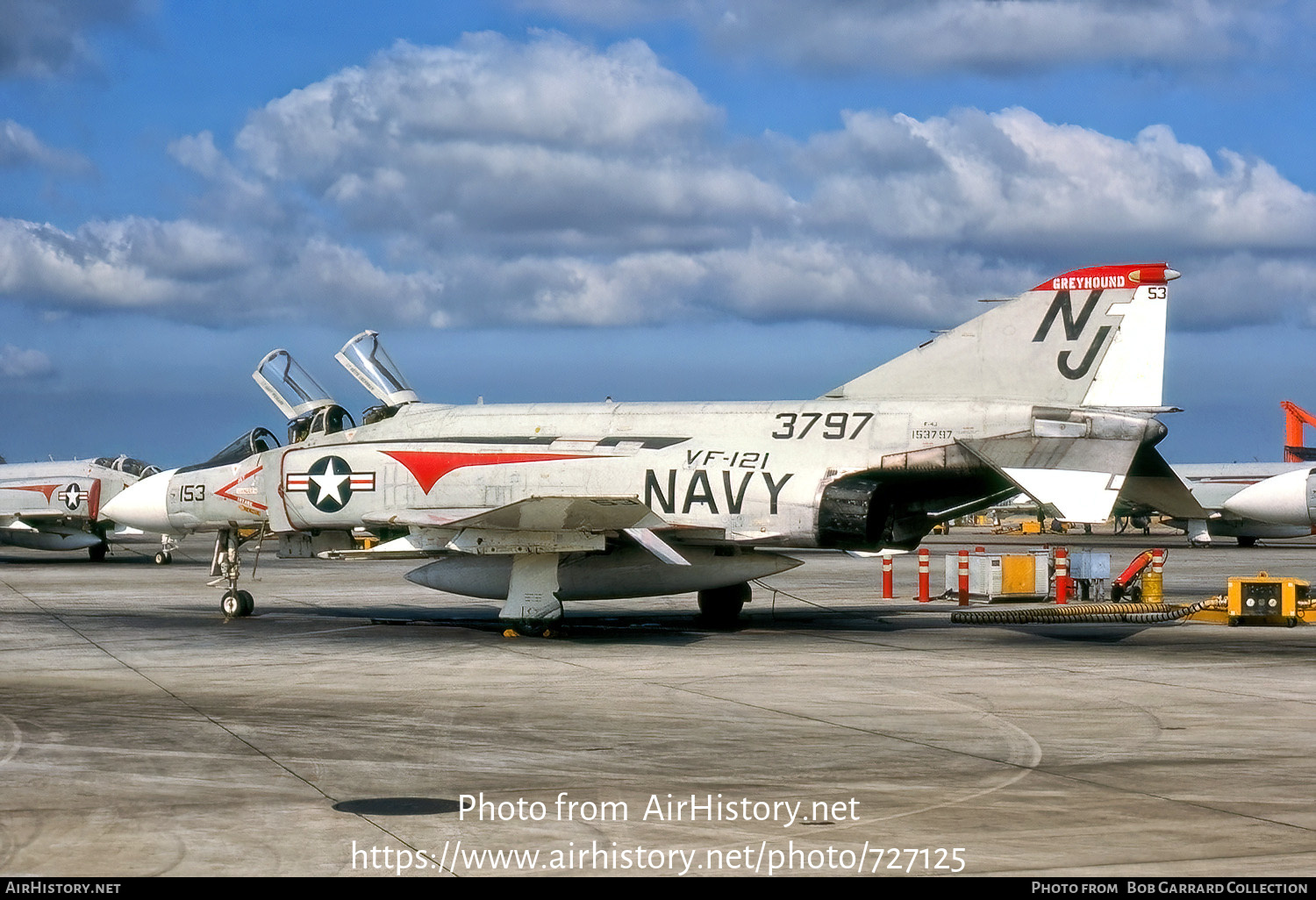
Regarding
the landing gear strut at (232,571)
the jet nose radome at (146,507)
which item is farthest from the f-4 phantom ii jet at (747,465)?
the jet nose radome at (146,507)

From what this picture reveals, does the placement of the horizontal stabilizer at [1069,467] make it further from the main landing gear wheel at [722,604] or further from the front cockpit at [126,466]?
the front cockpit at [126,466]

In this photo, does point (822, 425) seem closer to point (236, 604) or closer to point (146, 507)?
point (236, 604)

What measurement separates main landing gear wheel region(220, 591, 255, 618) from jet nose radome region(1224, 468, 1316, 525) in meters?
34.1

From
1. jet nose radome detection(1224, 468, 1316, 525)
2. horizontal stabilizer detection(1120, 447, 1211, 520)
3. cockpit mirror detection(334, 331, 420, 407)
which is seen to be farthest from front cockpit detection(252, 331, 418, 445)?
jet nose radome detection(1224, 468, 1316, 525)

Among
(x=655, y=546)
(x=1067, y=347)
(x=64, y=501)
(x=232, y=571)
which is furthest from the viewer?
(x=64, y=501)

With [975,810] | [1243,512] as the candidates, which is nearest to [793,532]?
[975,810]

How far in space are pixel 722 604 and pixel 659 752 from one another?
10.4 meters

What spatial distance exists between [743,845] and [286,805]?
2731mm

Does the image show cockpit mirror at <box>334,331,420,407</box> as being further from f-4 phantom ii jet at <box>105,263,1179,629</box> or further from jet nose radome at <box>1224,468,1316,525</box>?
jet nose radome at <box>1224,468,1316,525</box>

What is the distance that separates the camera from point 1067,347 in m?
16.5

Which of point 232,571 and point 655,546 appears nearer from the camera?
point 655,546

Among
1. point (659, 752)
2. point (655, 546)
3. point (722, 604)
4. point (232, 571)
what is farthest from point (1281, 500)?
point (659, 752)

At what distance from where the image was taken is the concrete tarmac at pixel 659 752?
6500 mm
